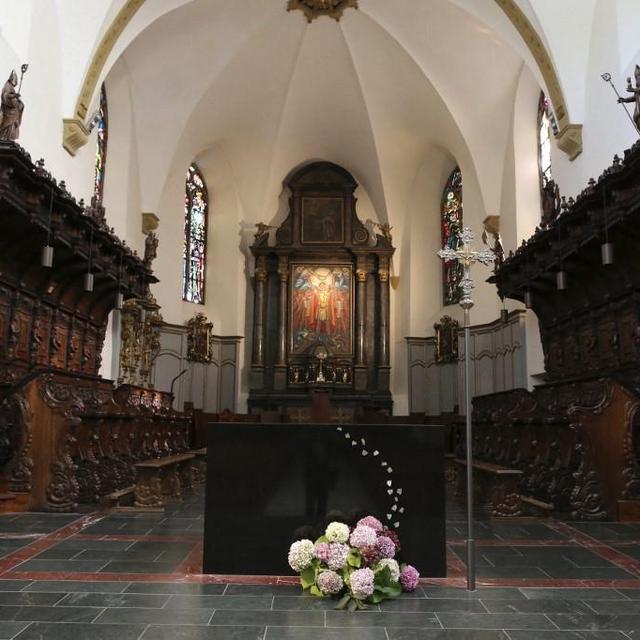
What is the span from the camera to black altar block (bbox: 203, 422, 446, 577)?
499 cm

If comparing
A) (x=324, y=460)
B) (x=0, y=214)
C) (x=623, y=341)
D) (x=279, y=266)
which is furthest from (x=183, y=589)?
(x=279, y=266)

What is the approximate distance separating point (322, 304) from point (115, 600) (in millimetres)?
17092

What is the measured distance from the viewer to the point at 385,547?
4.44 metres

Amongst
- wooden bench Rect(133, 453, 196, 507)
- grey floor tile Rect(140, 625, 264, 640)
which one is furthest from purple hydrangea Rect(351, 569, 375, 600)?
wooden bench Rect(133, 453, 196, 507)

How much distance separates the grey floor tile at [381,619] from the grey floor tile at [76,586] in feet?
5.32

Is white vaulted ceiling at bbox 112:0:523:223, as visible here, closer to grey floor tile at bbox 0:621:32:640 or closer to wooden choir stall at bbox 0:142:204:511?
wooden choir stall at bbox 0:142:204:511

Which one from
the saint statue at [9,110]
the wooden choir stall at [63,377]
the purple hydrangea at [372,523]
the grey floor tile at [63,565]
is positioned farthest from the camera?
the saint statue at [9,110]

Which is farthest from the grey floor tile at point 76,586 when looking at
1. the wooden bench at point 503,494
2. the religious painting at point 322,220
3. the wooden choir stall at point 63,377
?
the religious painting at point 322,220

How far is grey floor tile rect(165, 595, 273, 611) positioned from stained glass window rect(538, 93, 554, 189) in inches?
500

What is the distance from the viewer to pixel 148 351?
1683 centimetres

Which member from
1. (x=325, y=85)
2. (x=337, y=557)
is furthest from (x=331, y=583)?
(x=325, y=85)

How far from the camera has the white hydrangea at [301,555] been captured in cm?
451

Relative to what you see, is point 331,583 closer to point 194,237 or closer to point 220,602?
point 220,602

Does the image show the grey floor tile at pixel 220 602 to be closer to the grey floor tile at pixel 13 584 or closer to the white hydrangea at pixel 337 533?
the white hydrangea at pixel 337 533
